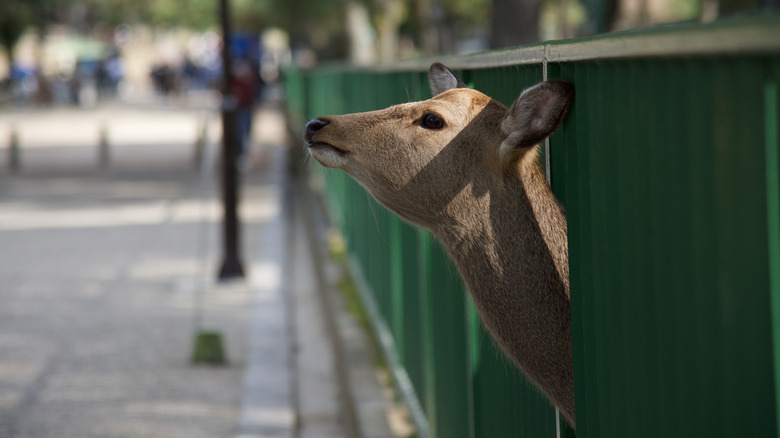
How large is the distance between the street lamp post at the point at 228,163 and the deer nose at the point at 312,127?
21.8ft

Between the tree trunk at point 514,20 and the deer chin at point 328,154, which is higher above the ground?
the tree trunk at point 514,20

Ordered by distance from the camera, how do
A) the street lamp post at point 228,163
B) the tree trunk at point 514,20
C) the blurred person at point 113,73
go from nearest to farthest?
the street lamp post at point 228,163, the tree trunk at point 514,20, the blurred person at point 113,73

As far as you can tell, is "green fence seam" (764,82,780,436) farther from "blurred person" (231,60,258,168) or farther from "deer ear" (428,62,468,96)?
"blurred person" (231,60,258,168)

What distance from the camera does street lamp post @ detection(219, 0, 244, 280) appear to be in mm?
9836

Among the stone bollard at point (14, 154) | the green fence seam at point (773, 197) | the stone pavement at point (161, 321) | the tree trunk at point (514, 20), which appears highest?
the tree trunk at point (514, 20)

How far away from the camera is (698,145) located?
75.1 inches

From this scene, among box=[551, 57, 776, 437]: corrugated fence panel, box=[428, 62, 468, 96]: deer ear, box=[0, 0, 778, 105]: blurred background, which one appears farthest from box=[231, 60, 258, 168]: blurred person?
box=[551, 57, 776, 437]: corrugated fence panel

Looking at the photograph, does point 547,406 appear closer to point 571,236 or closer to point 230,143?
point 571,236

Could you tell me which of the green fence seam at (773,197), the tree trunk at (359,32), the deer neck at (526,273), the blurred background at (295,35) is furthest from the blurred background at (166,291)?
the tree trunk at (359,32)

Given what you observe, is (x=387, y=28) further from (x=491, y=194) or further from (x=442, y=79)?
(x=491, y=194)

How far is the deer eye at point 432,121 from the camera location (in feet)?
10.3

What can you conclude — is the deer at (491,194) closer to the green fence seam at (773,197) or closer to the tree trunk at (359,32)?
the green fence seam at (773,197)

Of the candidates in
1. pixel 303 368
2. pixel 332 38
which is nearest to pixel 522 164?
pixel 303 368

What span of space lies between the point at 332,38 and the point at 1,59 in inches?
1208
